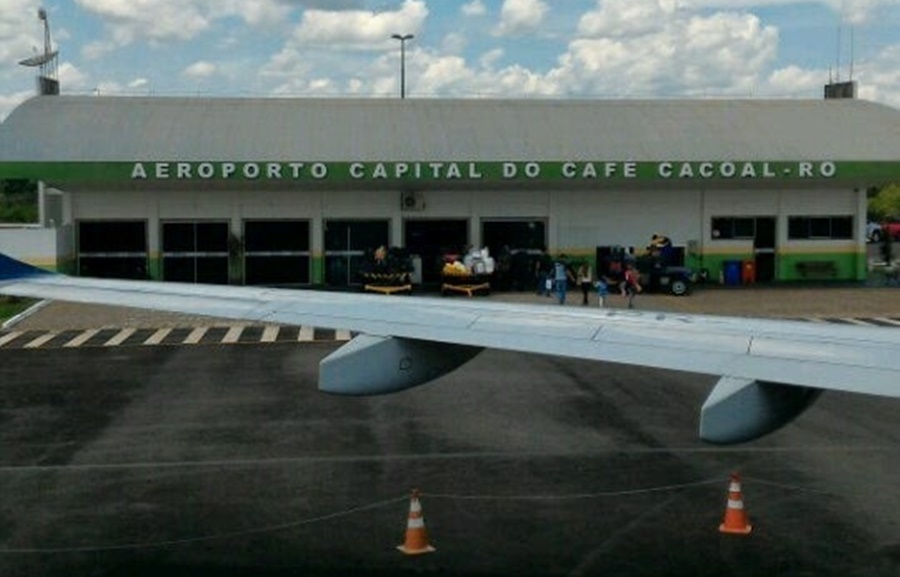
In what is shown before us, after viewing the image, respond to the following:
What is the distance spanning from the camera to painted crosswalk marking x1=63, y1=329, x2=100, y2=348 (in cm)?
3061

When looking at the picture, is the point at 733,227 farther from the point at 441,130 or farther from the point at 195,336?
the point at 195,336

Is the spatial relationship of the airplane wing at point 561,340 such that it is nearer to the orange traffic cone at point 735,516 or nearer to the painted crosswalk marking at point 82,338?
the orange traffic cone at point 735,516

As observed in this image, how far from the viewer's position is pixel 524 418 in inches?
774

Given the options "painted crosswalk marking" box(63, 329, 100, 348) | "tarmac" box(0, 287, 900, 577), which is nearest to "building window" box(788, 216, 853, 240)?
"tarmac" box(0, 287, 900, 577)

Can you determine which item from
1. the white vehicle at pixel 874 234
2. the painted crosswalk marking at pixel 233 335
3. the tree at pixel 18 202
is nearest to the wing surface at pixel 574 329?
the painted crosswalk marking at pixel 233 335

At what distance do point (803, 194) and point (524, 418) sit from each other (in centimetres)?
3024

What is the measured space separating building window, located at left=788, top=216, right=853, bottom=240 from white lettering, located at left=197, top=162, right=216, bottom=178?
22.7 m

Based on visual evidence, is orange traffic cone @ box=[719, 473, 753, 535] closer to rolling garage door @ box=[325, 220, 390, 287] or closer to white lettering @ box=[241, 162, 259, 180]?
white lettering @ box=[241, 162, 259, 180]

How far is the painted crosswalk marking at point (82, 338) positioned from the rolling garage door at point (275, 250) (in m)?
11.8

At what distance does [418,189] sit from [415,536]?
33277 mm

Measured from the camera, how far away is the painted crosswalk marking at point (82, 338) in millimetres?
30609

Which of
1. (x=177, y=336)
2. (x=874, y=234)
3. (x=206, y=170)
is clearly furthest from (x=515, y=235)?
(x=874, y=234)

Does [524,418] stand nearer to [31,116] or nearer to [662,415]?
[662,415]

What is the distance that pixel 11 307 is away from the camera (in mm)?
40094
